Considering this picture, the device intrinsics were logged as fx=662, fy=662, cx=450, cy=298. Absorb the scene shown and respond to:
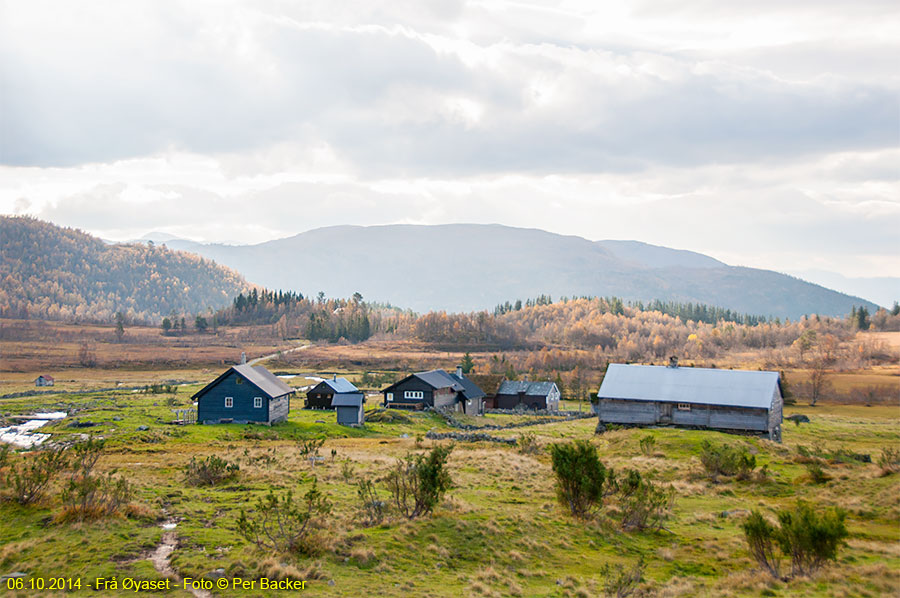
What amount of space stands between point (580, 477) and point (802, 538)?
6.99 metres

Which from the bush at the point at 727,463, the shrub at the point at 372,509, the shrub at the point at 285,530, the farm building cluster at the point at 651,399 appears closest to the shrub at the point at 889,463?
the bush at the point at 727,463

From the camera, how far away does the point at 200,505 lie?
20969 millimetres

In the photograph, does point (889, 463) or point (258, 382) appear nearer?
point (889, 463)

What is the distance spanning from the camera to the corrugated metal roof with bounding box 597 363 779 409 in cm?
5031

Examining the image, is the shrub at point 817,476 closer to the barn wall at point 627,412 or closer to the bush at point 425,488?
the bush at point 425,488

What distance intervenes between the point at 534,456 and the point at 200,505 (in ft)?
72.7

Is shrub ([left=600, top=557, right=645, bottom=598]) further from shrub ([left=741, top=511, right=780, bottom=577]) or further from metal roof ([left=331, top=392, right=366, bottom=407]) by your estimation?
metal roof ([left=331, top=392, right=366, bottom=407])

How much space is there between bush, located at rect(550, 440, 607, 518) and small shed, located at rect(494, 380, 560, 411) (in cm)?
6167

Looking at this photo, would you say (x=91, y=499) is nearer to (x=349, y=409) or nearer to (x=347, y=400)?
(x=347, y=400)

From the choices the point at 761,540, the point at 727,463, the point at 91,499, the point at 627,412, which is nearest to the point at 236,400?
the point at 627,412

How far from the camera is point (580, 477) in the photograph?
21.5m

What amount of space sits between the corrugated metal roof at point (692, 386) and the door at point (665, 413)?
0.62m

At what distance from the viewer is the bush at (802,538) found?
1577 centimetres

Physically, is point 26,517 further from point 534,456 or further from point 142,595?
point 534,456
